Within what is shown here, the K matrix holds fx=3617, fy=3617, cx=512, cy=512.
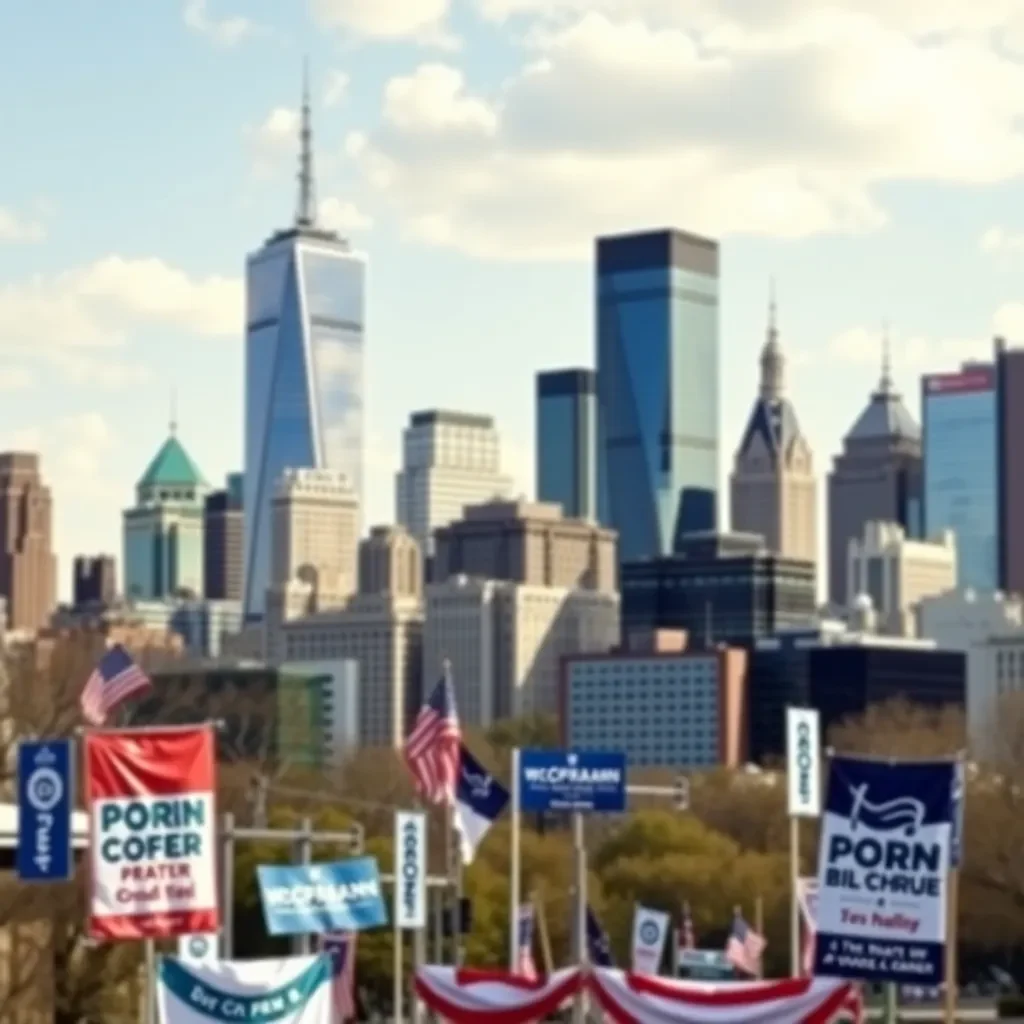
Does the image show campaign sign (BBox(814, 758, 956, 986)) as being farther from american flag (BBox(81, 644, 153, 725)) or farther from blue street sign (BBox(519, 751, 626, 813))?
american flag (BBox(81, 644, 153, 725))

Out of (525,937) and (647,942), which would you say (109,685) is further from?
(647,942)

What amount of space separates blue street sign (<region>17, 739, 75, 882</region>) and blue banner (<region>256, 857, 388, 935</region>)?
8714mm

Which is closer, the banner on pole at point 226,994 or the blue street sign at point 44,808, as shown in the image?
the banner on pole at point 226,994

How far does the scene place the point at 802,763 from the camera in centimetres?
3903

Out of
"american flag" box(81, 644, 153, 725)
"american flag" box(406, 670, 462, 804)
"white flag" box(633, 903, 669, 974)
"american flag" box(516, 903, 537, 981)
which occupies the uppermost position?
"american flag" box(81, 644, 153, 725)

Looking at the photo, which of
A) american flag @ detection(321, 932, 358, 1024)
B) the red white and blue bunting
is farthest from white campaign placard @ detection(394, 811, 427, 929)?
the red white and blue bunting

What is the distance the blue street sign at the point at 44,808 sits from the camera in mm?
31594

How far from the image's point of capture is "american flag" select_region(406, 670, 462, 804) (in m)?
47.5

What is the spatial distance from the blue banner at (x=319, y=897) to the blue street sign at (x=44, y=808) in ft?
28.6

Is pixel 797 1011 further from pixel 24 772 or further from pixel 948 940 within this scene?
pixel 24 772

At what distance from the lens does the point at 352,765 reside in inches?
5344

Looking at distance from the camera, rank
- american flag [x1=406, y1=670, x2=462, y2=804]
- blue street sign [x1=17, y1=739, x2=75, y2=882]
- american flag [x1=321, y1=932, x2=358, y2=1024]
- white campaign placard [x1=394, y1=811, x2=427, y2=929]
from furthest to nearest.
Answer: white campaign placard [x1=394, y1=811, x2=427, y2=929] < american flag [x1=406, y1=670, x2=462, y2=804] < american flag [x1=321, y1=932, x2=358, y2=1024] < blue street sign [x1=17, y1=739, x2=75, y2=882]

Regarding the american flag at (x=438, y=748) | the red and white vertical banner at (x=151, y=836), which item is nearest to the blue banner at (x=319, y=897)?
the american flag at (x=438, y=748)

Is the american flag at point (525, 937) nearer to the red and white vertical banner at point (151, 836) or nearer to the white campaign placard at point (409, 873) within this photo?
the white campaign placard at point (409, 873)
